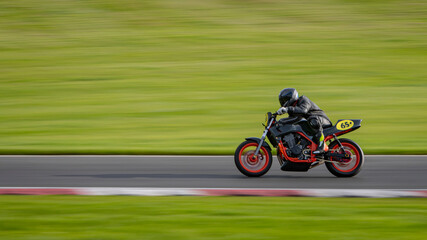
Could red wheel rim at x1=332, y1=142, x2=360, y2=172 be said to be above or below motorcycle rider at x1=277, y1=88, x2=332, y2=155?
below

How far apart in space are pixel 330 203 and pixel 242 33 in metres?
20.0

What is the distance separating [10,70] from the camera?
22.2 m

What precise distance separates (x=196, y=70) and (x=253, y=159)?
1265 cm

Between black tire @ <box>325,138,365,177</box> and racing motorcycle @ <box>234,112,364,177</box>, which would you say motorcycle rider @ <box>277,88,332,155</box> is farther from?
black tire @ <box>325,138,365,177</box>

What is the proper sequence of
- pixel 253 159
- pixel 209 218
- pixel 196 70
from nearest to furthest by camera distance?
pixel 209 218, pixel 253 159, pixel 196 70

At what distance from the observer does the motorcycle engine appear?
9.59 meters

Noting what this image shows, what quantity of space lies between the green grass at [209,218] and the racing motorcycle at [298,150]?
1.76 meters

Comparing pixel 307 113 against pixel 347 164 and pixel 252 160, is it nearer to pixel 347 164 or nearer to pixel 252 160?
pixel 347 164

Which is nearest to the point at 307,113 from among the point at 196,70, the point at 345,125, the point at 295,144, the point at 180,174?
the point at 295,144

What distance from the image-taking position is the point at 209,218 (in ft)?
22.1

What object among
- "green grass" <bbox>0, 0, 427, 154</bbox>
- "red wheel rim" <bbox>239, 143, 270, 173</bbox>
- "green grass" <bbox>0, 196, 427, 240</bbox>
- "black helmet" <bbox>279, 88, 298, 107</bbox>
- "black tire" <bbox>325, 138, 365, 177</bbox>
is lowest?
"green grass" <bbox>0, 196, 427, 240</bbox>

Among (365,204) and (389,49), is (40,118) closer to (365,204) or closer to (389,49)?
(365,204)

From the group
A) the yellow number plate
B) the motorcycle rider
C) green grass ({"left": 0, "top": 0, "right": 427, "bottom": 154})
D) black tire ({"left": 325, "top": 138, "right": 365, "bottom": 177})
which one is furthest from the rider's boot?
green grass ({"left": 0, "top": 0, "right": 427, "bottom": 154})

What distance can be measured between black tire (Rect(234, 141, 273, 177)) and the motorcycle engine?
0.32 metres
